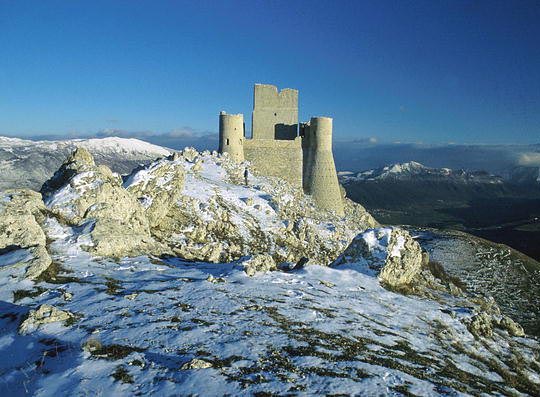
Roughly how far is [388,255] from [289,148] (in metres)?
27.3

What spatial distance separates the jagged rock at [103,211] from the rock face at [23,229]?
5.33 ft

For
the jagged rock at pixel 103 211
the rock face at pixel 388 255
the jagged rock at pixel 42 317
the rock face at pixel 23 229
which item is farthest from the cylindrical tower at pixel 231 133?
the jagged rock at pixel 42 317

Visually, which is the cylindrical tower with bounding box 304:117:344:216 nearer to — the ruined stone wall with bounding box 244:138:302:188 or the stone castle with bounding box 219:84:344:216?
the stone castle with bounding box 219:84:344:216

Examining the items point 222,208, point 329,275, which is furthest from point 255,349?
point 222,208

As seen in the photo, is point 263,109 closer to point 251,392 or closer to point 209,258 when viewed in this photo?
point 209,258

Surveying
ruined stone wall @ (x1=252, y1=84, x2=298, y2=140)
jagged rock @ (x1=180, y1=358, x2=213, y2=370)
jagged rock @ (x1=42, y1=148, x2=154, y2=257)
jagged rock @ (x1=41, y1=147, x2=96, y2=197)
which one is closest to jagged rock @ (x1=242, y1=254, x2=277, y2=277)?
jagged rock @ (x1=42, y1=148, x2=154, y2=257)

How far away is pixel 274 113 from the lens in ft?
160

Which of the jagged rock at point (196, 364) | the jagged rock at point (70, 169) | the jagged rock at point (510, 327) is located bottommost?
the jagged rock at point (510, 327)

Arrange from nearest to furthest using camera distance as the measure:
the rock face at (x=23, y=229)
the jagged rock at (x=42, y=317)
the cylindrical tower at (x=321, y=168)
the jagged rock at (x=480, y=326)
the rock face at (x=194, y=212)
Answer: the jagged rock at (x=42, y=317)
the rock face at (x=23, y=229)
the jagged rock at (x=480, y=326)
the rock face at (x=194, y=212)
the cylindrical tower at (x=321, y=168)

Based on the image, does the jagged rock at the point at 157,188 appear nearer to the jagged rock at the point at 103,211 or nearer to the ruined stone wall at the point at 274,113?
the jagged rock at the point at 103,211

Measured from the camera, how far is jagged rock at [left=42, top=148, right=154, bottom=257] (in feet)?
62.1

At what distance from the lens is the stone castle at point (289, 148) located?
4688cm

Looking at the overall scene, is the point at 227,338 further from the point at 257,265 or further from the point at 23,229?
the point at 23,229

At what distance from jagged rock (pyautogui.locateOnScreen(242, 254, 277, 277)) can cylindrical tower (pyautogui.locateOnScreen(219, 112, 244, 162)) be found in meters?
27.4
